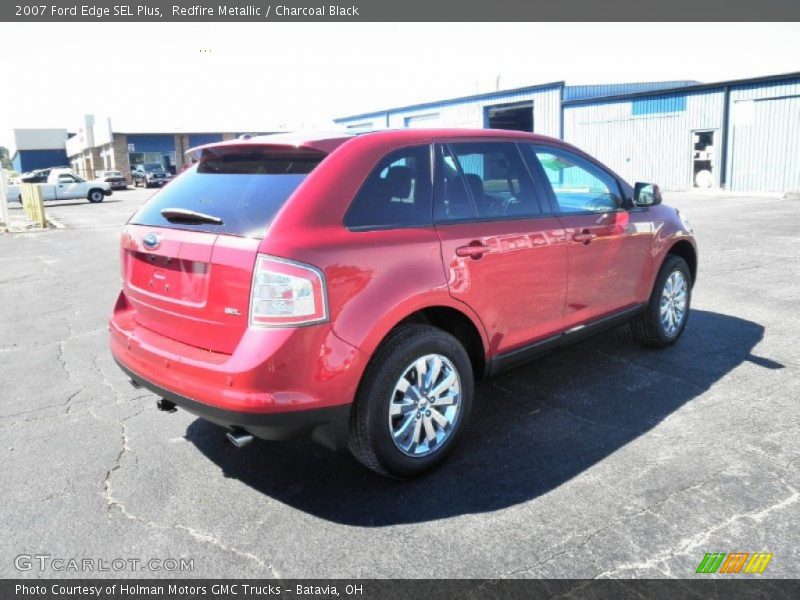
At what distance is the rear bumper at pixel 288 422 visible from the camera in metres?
2.89

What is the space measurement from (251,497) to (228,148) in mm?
1873

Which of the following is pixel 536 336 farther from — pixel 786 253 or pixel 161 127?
pixel 161 127

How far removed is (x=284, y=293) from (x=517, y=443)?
5.82ft

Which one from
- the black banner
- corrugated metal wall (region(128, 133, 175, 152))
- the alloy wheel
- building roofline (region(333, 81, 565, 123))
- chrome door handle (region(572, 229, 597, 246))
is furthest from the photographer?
corrugated metal wall (region(128, 133, 175, 152))

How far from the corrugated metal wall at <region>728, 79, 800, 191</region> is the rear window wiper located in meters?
23.8

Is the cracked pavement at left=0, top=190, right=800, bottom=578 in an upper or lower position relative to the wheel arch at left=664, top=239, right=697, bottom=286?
lower

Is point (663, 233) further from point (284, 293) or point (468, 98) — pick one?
point (468, 98)

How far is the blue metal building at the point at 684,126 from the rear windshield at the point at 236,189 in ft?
58.6

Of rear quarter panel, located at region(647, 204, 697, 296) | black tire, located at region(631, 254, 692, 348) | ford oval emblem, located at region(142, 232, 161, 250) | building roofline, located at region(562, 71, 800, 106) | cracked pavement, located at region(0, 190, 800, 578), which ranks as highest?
building roofline, located at region(562, 71, 800, 106)

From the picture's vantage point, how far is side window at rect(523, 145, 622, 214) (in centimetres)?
432

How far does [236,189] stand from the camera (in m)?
3.32

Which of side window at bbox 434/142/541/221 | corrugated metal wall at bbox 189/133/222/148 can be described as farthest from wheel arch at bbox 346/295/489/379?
corrugated metal wall at bbox 189/133/222/148

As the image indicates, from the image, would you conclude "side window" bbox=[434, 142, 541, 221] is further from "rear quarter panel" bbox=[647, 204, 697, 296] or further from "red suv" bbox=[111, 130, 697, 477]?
"rear quarter panel" bbox=[647, 204, 697, 296]

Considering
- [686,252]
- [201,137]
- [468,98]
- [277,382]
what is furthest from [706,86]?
[201,137]
